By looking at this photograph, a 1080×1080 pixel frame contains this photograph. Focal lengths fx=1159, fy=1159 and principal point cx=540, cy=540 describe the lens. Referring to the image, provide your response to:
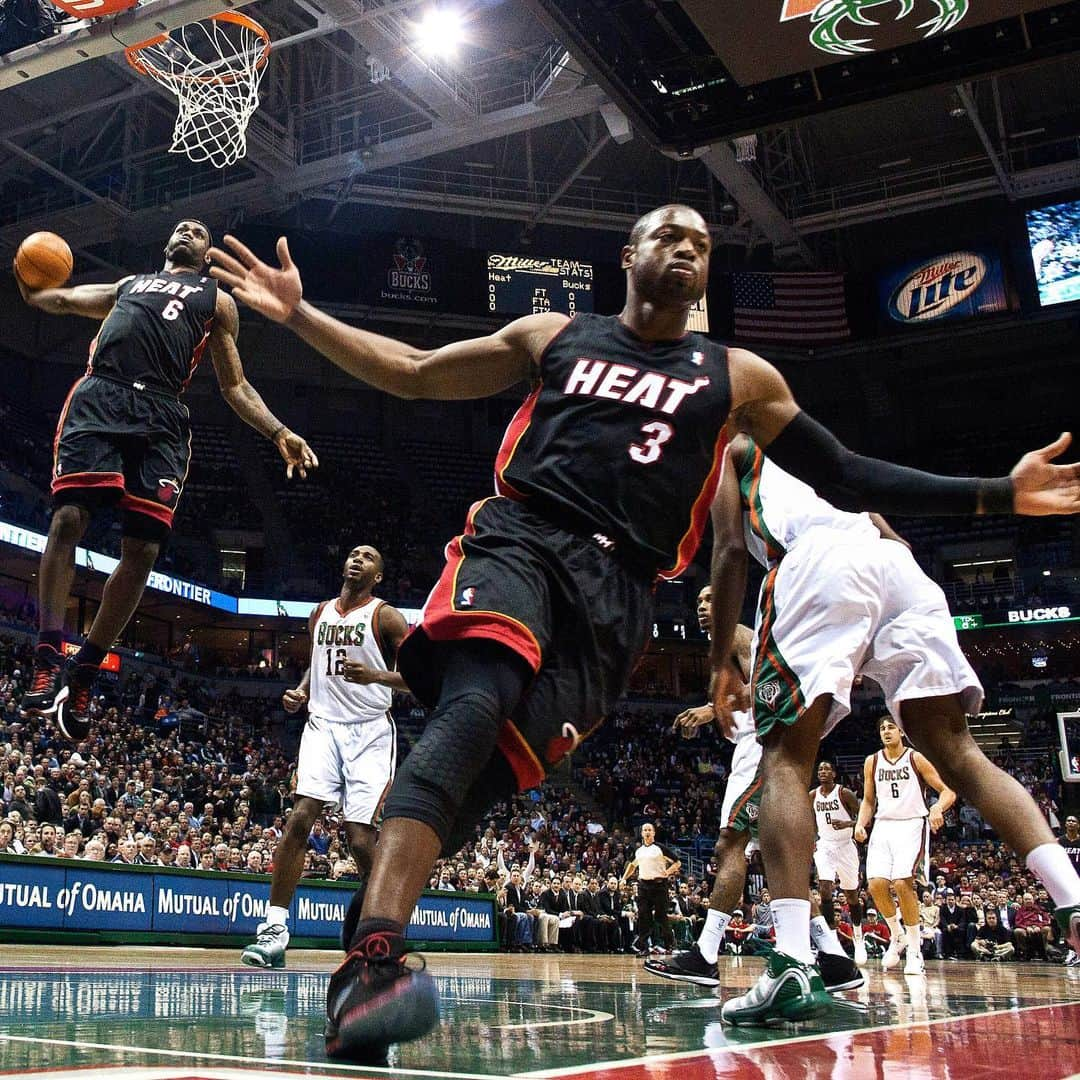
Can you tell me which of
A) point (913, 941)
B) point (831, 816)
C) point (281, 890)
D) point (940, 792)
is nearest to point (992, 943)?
point (831, 816)

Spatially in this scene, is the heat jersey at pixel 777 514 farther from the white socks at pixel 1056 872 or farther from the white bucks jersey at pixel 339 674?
the white bucks jersey at pixel 339 674

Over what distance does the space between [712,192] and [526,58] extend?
22.9ft

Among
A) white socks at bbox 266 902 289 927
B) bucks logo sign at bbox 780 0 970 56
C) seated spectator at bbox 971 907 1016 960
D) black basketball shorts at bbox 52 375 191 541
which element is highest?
bucks logo sign at bbox 780 0 970 56

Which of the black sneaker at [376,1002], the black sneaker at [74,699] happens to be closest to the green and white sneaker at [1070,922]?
the black sneaker at [376,1002]

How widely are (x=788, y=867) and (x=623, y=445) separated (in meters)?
1.54

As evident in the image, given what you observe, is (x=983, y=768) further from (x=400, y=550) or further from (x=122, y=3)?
(x=400, y=550)

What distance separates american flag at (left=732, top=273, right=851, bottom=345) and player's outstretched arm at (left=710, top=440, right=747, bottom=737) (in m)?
23.4

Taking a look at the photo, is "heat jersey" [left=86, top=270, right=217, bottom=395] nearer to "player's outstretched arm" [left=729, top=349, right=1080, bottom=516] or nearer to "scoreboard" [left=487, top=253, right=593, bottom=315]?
"player's outstretched arm" [left=729, top=349, right=1080, bottom=516]

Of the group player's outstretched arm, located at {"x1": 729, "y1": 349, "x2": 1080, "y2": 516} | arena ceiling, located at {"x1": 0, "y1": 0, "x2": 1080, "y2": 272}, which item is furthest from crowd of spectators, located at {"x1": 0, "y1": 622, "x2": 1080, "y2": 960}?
arena ceiling, located at {"x1": 0, "y1": 0, "x2": 1080, "y2": 272}

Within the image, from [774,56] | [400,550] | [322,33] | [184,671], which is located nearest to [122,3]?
[774,56]

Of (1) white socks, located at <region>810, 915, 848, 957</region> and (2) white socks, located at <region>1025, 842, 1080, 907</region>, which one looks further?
(1) white socks, located at <region>810, 915, 848, 957</region>

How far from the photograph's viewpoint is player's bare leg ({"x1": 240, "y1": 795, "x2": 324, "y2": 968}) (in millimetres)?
5848

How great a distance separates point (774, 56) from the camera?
921 cm

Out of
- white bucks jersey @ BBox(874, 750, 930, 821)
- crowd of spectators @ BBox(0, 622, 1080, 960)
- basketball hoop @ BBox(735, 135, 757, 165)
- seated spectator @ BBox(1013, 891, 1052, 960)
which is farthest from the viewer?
basketball hoop @ BBox(735, 135, 757, 165)
